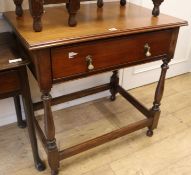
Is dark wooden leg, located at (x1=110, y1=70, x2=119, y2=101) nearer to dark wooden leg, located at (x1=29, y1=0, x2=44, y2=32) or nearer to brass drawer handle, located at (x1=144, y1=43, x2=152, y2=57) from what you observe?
brass drawer handle, located at (x1=144, y1=43, x2=152, y2=57)

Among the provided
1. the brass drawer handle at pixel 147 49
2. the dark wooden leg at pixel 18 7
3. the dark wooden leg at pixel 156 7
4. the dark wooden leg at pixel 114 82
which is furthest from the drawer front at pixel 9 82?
the dark wooden leg at pixel 114 82

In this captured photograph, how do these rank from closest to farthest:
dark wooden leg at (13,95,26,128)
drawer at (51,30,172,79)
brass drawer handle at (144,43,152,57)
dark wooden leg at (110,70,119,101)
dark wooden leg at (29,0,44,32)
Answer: dark wooden leg at (29,0,44,32), drawer at (51,30,172,79), brass drawer handle at (144,43,152,57), dark wooden leg at (13,95,26,128), dark wooden leg at (110,70,119,101)

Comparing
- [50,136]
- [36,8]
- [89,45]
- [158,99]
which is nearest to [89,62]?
[89,45]

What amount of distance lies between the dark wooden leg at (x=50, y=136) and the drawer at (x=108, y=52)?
129 mm

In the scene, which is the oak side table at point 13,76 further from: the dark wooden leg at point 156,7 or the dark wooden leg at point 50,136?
the dark wooden leg at point 156,7

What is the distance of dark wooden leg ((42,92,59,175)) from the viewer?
1.00 metres

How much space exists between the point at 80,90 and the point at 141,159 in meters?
0.64

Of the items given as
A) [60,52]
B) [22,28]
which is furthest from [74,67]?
[22,28]

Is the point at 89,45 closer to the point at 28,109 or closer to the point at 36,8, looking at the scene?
the point at 36,8

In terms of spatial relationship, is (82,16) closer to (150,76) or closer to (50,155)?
(50,155)

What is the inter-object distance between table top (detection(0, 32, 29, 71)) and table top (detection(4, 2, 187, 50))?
93mm

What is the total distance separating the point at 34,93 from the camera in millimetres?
1532

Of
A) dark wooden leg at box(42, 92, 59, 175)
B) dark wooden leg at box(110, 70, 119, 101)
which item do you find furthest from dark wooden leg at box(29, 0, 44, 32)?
dark wooden leg at box(110, 70, 119, 101)

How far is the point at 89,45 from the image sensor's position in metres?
0.95
